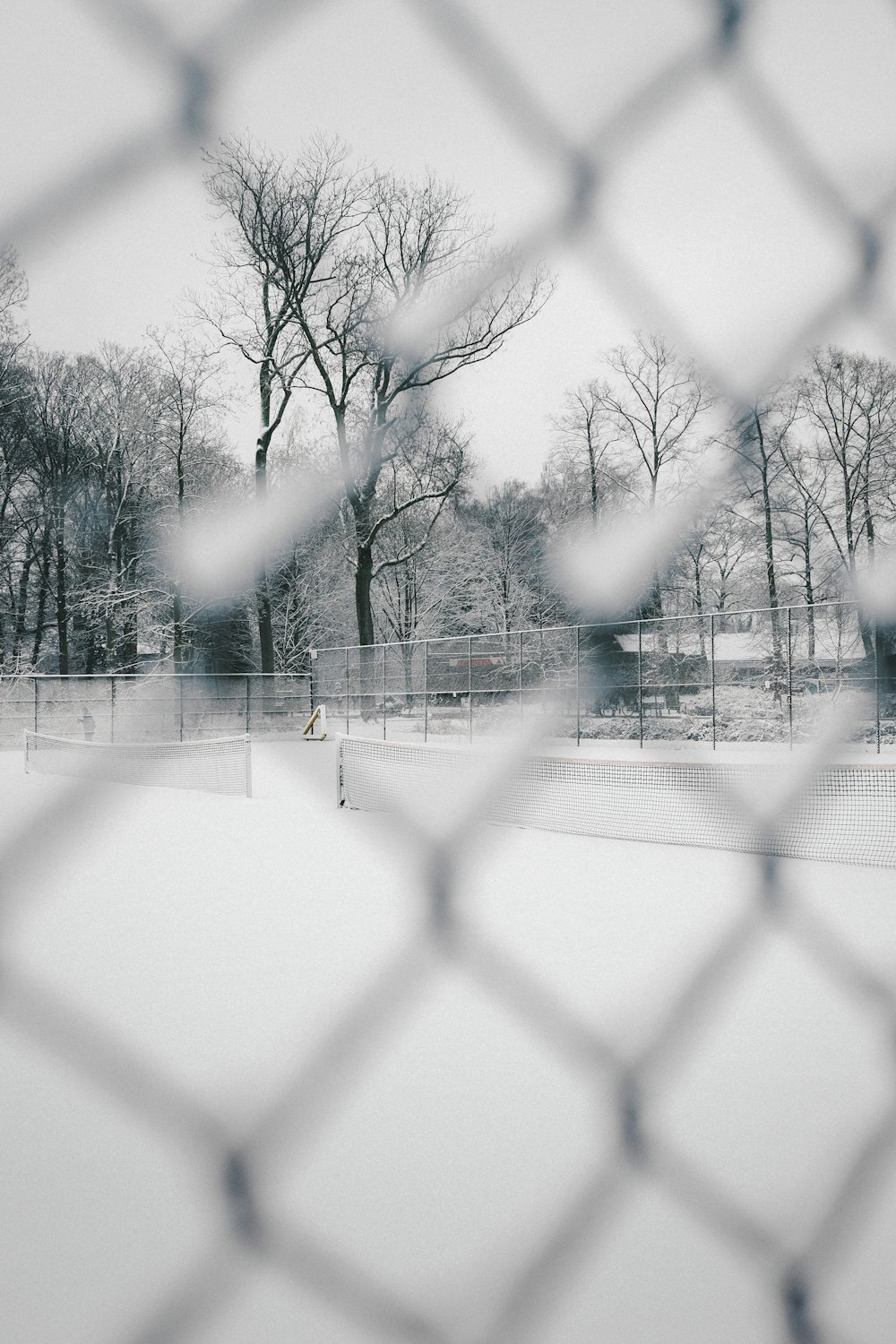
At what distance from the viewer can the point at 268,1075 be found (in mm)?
1964

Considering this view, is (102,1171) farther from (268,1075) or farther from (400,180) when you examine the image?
(400,180)

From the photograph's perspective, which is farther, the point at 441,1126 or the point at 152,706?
the point at 152,706

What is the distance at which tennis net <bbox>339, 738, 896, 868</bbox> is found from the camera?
503 cm

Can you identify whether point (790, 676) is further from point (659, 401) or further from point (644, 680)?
point (659, 401)

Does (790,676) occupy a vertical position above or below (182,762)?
above

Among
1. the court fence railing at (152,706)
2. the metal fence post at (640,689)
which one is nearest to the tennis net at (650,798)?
the metal fence post at (640,689)

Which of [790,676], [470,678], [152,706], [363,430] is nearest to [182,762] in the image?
[152,706]

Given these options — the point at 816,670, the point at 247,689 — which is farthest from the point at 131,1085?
the point at 247,689

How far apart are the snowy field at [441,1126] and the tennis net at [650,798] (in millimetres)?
1888

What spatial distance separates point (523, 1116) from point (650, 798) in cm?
506

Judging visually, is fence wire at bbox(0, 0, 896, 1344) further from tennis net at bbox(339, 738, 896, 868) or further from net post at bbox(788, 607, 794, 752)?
net post at bbox(788, 607, 794, 752)

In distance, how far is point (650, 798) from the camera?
6660 mm

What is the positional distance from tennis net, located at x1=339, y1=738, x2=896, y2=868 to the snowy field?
1888mm

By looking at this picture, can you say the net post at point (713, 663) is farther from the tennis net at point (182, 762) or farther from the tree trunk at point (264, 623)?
the tree trunk at point (264, 623)
